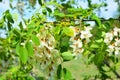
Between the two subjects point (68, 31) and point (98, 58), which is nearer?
point (68, 31)

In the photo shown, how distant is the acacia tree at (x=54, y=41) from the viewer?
5.99 feet

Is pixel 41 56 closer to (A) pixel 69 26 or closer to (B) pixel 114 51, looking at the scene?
(A) pixel 69 26

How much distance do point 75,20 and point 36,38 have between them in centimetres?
53

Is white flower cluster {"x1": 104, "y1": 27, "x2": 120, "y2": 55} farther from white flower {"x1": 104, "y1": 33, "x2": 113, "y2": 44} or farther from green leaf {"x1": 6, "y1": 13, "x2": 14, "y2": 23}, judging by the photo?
green leaf {"x1": 6, "y1": 13, "x2": 14, "y2": 23}

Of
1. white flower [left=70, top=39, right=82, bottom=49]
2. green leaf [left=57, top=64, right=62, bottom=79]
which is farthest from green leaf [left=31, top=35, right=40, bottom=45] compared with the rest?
white flower [left=70, top=39, right=82, bottom=49]

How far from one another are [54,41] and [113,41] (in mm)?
1020

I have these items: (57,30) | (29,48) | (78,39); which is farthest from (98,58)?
(29,48)

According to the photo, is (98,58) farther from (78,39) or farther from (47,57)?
(47,57)

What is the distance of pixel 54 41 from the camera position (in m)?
1.91

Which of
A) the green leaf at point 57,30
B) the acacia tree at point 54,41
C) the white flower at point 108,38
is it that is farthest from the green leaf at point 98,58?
the green leaf at point 57,30

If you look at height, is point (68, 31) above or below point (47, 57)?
above

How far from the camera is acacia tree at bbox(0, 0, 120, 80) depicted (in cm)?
183

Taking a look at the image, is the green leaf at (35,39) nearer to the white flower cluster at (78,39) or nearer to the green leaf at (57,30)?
the green leaf at (57,30)

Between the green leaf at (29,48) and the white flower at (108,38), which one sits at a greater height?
the green leaf at (29,48)
